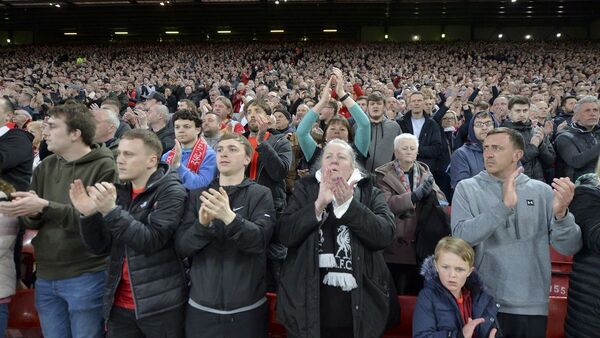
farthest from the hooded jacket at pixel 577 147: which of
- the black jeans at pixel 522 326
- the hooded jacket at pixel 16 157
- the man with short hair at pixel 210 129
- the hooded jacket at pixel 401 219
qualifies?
the hooded jacket at pixel 16 157

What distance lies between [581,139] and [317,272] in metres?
3.19

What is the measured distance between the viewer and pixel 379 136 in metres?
4.55

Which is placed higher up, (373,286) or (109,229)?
(109,229)

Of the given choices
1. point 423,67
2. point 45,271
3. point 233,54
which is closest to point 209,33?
point 233,54

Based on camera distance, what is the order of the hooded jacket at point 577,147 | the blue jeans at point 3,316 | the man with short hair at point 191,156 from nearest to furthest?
1. the blue jeans at point 3,316
2. the man with short hair at point 191,156
3. the hooded jacket at point 577,147

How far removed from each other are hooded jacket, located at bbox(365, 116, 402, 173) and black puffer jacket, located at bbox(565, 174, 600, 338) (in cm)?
208

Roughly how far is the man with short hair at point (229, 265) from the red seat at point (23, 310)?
50.2 inches

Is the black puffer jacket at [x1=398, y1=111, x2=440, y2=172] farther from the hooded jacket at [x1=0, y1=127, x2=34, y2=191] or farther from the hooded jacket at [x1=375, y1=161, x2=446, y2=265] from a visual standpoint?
the hooded jacket at [x1=0, y1=127, x2=34, y2=191]

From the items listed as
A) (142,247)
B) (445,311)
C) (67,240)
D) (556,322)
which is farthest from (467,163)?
(67,240)

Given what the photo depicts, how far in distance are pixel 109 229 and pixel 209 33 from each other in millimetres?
28643

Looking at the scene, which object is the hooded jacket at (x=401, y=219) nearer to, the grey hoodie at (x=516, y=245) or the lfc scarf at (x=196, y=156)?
the grey hoodie at (x=516, y=245)

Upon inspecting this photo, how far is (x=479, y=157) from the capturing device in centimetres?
427

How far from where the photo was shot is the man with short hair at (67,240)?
8.25ft

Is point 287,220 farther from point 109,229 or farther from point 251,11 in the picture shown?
→ point 251,11
